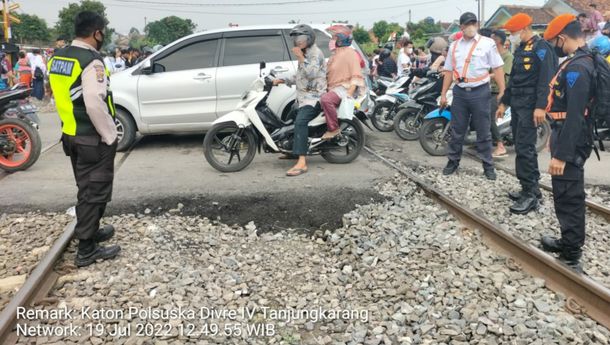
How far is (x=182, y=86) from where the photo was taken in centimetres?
779

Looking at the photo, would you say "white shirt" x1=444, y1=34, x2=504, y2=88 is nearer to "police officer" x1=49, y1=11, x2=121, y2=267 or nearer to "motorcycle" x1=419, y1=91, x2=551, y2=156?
"motorcycle" x1=419, y1=91, x2=551, y2=156

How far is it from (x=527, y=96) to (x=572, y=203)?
178cm

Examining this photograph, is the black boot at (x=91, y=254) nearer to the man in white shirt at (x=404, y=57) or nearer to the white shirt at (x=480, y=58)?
the white shirt at (x=480, y=58)

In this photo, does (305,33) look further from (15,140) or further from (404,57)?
(404,57)

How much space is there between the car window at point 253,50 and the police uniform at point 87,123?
4.40 metres

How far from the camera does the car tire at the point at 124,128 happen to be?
25.5ft

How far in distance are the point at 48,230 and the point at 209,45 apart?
4.48 meters

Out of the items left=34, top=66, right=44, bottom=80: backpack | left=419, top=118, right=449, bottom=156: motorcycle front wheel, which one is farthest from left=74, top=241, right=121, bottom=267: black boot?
left=34, top=66, right=44, bottom=80: backpack

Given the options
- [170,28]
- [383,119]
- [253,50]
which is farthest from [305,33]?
[170,28]

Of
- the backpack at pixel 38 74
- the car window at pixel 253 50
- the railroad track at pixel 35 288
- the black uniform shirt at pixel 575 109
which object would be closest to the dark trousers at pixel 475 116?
the black uniform shirt at pixel 575 109

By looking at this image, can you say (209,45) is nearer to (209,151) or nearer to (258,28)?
(258,28)

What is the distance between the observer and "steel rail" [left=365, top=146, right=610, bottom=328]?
3.10m

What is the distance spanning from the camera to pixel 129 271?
369cm

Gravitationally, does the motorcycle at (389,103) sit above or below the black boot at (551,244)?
above
